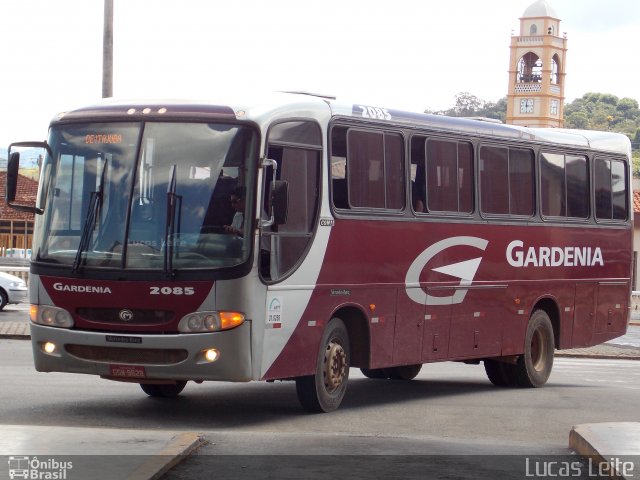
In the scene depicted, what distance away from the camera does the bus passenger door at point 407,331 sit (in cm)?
1588

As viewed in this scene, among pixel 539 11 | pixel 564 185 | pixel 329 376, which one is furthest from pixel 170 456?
pixel 539 11

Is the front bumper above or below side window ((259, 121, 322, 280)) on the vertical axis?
below

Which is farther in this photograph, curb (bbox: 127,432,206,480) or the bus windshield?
the bus windshield

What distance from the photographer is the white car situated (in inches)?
1323

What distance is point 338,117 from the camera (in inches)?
587

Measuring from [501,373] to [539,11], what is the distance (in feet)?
471

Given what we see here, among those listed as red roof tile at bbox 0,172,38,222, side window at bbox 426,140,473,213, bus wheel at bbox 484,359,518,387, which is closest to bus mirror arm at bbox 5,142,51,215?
side window at bbox 426,140,473,213

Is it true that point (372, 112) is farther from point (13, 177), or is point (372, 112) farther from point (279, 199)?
point (13, 177)

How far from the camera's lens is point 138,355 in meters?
13.3

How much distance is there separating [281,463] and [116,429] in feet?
6.93

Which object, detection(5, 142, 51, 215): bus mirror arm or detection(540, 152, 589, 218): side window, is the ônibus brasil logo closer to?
detection(540, 152, 589, 218): side window

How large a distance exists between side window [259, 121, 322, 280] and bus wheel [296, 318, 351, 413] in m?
1.10

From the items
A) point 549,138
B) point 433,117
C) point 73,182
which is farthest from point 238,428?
point 549,138

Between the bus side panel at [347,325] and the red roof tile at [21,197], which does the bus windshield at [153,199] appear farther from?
the red roof tile at [21,197]
